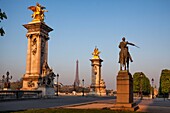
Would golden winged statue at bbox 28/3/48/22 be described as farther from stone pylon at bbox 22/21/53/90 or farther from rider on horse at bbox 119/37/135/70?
rider on horse at bbox 119/37/135/70

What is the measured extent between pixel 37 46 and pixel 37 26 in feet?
13.6

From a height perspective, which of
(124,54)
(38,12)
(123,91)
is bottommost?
(123,91)

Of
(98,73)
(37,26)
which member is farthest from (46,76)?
(98,73)

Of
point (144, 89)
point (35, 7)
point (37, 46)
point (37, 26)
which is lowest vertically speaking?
point (144, 89)

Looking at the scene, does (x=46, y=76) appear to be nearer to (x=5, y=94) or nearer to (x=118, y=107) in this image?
(x=5, y=94)

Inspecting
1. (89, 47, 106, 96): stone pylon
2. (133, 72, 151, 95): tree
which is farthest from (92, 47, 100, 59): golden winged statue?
(133, 72, 151, 95): tree

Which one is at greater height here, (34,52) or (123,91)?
(34,52)

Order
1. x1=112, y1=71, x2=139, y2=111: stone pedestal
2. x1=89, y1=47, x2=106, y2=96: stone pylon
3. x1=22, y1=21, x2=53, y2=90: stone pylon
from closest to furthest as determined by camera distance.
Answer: x1=112, y1=71, x2=139, y2=111: stone pedestal → x1=22, y1=21, x2=53, y2=90: stone pylon → x1=89, y1=47, x2=106, y2=96: stone pylon

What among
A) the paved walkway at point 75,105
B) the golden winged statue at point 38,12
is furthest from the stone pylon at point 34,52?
the paved walkway at point 75,105

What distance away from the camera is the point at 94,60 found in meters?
80.4

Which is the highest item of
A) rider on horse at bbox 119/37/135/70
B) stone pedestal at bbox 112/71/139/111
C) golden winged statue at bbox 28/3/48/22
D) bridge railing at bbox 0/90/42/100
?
golden winged statue at bbox 28/3/48/22

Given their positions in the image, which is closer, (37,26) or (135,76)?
(37,26)

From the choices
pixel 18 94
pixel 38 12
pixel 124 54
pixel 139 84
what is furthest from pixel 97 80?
pixel 124 54

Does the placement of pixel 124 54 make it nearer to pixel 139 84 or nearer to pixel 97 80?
pixel 97 80
